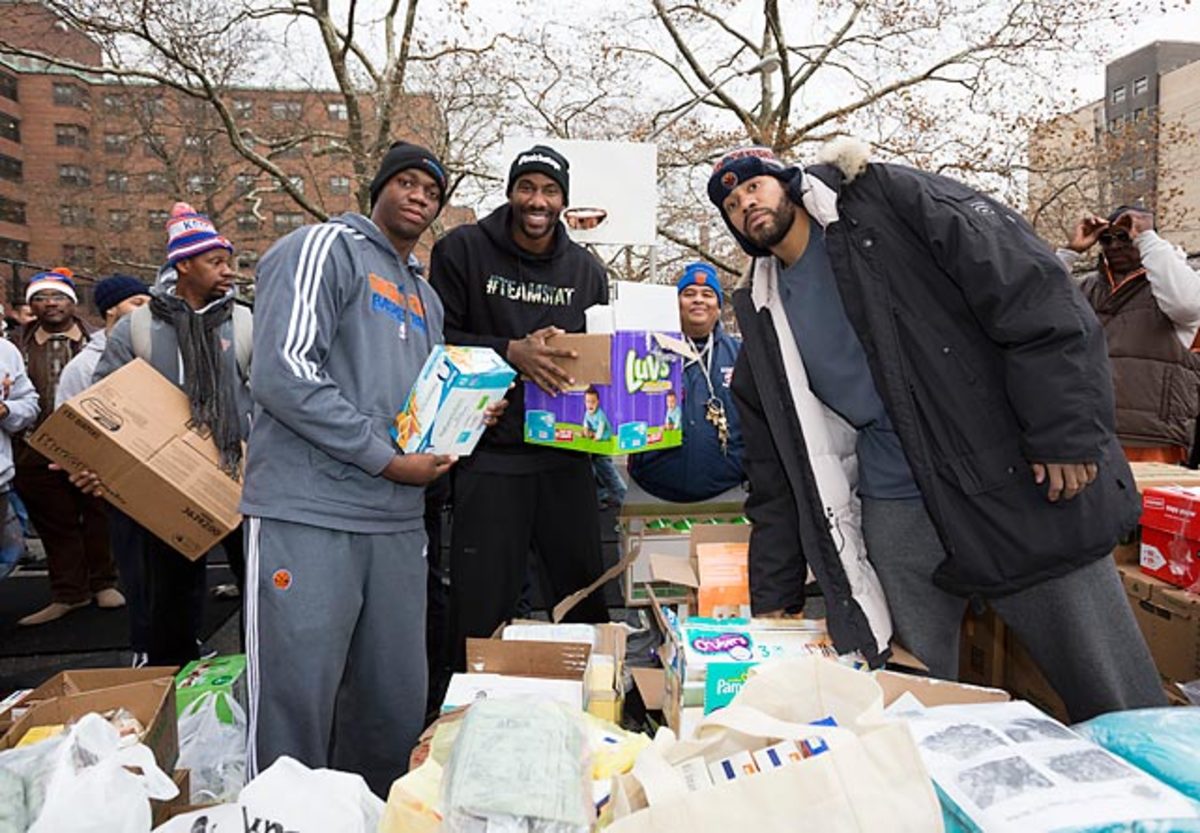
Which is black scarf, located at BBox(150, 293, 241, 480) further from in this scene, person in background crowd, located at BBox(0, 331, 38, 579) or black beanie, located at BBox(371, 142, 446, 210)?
person in background crowd, located at BBox(0, 331, 38, 579)

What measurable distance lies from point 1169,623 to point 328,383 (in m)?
2.48

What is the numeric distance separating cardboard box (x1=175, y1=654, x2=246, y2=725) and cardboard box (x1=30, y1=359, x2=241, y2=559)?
0.48 m

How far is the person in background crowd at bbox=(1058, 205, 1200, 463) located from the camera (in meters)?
3.16

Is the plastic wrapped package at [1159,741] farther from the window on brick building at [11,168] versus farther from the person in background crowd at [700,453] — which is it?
the window on brick building at [11,168]

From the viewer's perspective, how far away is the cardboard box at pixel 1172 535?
7.29 ft

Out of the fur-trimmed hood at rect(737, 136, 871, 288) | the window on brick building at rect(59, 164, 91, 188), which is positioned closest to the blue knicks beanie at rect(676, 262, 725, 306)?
the fur-trimmed hood at rect(737, 136, 871, 288)

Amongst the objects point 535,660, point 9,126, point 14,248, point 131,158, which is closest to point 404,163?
point 535,660

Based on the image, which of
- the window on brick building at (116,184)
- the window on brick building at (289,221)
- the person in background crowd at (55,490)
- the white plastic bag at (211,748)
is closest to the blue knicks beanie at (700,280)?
the white plastic bag at (211,748)

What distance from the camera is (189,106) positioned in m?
16.1

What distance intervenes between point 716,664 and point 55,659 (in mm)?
3770

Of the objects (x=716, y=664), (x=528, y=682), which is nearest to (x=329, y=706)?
(x=528, y=682)

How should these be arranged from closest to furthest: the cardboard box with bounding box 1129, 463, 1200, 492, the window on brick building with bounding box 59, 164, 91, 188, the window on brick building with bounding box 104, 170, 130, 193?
1. the cardboard box with bounding box 1129, 463, 1200, 492
2. the window on brick building with bounding box 104, 170, 130, 193
3. the window on brick building with bounding box 59, 164, 91, 188

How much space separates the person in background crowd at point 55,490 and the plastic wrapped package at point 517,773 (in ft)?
14.5

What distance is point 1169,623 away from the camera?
7.43ft
